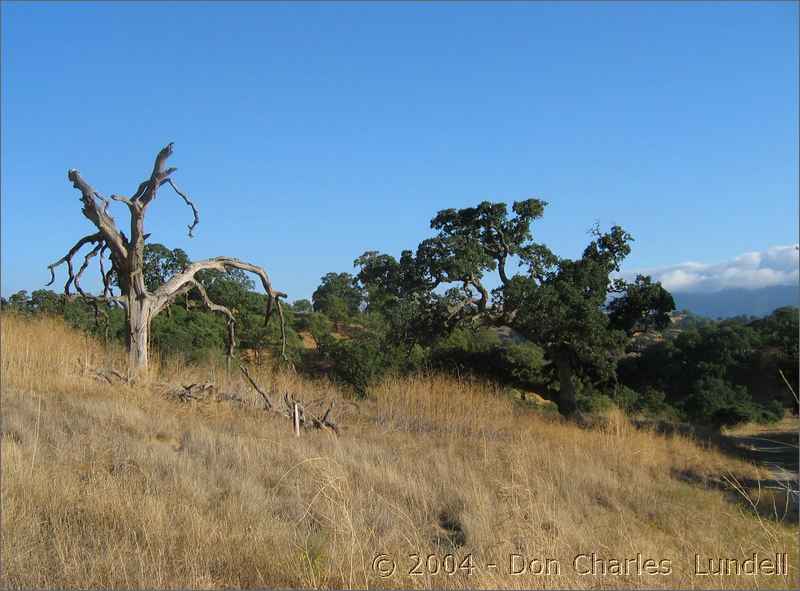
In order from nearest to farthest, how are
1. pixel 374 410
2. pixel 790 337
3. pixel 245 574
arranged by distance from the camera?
1. pixel 245 574
2. pixel 374 410
3. pixel 790 337

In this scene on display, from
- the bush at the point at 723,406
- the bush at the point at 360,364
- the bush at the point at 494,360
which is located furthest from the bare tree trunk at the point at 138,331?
the bush at the point at 723,406

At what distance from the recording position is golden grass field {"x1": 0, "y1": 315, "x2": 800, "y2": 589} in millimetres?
Result: 4285

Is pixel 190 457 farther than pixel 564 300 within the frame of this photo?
No

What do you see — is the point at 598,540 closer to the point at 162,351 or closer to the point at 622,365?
the point at 162,351

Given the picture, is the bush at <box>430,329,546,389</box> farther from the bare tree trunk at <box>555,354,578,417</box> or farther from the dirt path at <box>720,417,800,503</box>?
the dirt path at <box>720,417,800,503</box>

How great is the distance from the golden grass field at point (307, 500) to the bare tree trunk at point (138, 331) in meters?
0.59

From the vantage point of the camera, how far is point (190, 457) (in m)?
6.94

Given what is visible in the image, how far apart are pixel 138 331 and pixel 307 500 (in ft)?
22.9

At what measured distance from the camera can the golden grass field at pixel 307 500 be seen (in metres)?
4.29

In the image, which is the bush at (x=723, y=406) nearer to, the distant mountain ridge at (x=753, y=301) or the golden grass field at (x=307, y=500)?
the distant mountain ridge at (x=753, y=301)

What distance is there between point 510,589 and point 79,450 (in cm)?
450

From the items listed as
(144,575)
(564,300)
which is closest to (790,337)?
(564,300)

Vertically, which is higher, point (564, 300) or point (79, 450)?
point (564, 300)

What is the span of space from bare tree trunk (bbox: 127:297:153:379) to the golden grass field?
23.1 inches
